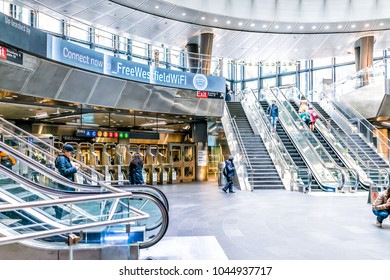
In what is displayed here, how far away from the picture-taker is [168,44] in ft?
67.5

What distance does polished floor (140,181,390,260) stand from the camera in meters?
4.82

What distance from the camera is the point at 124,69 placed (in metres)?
12.5

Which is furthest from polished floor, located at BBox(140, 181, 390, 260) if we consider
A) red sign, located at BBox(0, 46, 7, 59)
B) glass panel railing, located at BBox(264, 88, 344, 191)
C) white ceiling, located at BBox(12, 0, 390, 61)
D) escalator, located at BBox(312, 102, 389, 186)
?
white ceiling, located at BBox(12, 0, 390, 61)

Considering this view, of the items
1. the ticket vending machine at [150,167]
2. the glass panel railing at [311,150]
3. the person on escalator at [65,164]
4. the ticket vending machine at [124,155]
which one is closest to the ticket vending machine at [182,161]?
the ticket vending machine at [150,167]

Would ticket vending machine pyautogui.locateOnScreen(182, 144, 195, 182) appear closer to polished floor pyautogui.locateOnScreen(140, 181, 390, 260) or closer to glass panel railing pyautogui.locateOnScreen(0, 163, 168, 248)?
polished floor pyautogui.locateOnScreen(140, 181, 390, 260)

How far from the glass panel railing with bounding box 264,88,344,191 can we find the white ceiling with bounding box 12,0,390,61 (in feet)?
13.7

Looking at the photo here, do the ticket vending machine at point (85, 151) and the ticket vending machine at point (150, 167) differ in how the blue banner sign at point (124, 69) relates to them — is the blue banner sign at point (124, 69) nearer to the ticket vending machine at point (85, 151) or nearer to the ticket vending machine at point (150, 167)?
the ticket vending machine at point (150, 167)

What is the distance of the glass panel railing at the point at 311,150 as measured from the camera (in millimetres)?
12445

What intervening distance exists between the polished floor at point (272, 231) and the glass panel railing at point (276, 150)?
2.53 metres

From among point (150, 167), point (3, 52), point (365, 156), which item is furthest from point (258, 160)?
point (3, 52)

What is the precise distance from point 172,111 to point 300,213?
900cm

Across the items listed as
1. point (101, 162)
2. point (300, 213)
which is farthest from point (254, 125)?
point (300, 213)

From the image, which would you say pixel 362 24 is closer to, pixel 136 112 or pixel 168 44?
pixel 168 44

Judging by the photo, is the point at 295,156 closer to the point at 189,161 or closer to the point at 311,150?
the point at 311,150
